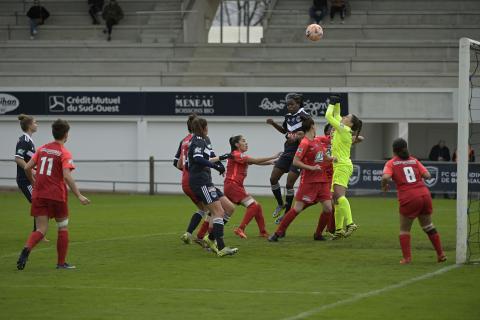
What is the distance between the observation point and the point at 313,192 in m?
16.0

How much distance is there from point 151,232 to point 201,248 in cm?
351

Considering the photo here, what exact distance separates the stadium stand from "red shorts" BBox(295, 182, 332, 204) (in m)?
19.2

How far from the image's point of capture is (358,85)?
34906 mm

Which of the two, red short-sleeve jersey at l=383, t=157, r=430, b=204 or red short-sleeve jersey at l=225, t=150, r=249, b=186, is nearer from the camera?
red short-sleeve jersey at l=383, t=157, r=430, b=204

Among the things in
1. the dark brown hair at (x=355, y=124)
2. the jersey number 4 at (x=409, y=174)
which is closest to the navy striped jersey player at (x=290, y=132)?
the dark brown hair at (x=355, y=124)

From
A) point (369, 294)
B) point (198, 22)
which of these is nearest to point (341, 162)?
point (369, 294)

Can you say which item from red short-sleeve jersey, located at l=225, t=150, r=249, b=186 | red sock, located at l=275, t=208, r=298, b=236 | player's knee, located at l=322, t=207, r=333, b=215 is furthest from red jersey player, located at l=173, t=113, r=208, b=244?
player's knee, located at l=322, t=207, r=333, b=215

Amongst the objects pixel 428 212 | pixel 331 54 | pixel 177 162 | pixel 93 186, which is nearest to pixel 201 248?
pixel 177 162

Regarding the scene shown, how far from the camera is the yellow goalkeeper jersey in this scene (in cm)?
1683

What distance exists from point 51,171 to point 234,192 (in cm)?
446

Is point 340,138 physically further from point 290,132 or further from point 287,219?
point 287,219

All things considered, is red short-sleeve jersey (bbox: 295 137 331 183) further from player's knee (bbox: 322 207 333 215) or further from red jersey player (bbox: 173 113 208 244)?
red jersey player (bbox: 173 113 208 244)

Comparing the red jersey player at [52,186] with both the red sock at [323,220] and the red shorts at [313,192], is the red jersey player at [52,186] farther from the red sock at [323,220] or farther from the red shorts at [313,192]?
the red sock at [323,220]

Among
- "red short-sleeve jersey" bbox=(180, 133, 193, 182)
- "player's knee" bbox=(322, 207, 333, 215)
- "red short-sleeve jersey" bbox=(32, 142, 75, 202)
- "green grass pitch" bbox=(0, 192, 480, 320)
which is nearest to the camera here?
"green grass pitch" bbox=(0, 192, 480, 320)
